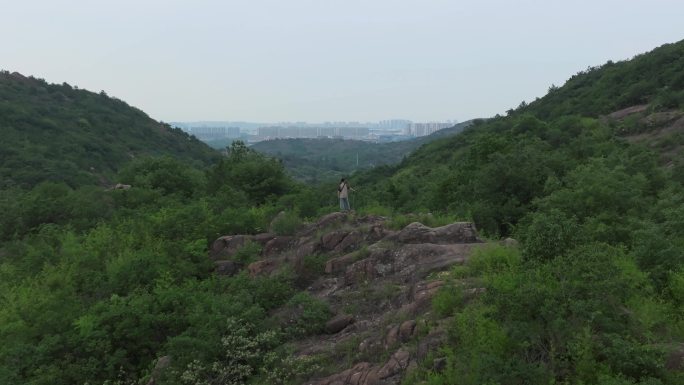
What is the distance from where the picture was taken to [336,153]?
463 feet

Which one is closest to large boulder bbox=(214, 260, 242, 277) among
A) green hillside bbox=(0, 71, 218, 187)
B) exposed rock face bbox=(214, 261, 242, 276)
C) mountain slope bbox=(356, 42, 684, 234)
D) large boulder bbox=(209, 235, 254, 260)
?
exposed rock face bbox=(214, 261, 242, 276)

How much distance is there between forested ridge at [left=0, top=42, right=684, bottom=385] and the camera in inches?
255

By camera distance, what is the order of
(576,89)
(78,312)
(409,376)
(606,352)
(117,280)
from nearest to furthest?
(606,352)
(409,376)
(78,312)
(117,280)
(576,89)

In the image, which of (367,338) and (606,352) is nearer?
(606,352)

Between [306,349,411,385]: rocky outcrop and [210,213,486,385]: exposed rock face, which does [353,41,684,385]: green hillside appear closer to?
[306,349,411,385]: rocky outcrop

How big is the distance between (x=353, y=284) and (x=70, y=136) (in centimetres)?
4791

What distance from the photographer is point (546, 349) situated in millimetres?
6336

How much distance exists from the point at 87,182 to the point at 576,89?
41857 millimetres

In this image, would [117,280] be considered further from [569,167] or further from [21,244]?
[569,167]

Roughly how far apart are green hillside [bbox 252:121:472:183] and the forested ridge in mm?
65188

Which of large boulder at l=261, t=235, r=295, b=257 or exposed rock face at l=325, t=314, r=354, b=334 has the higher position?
large boulder at l=261, t=235, r=295, b=257

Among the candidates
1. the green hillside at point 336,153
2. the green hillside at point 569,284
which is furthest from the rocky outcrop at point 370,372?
the green hillside at point 336,153

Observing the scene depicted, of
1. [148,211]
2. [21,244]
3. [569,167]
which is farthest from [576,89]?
[21,244]

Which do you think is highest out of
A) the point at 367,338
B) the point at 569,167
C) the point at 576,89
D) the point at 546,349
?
the point at 576,89
